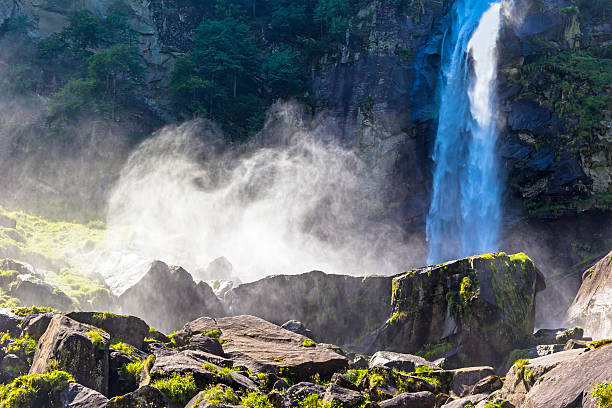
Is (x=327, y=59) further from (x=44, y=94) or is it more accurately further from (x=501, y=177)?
(x=44, y=94)

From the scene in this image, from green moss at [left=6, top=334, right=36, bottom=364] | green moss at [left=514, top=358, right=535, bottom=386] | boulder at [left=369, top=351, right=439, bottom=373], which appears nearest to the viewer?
green moss at [left=514, top=358, right=535, bottom=386]

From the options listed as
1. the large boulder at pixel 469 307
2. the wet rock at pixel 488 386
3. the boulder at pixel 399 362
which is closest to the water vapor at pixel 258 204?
the large boulder at pixel 469 307

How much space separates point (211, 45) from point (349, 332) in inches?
1184

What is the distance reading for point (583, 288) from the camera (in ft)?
74.9

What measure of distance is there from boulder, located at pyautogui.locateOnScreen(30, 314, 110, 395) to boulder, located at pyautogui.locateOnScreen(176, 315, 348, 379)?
304cm

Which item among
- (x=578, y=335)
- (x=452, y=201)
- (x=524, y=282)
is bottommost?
(x=578, y=335)

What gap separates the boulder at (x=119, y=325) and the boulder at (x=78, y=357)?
1862 mm

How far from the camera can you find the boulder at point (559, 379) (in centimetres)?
876

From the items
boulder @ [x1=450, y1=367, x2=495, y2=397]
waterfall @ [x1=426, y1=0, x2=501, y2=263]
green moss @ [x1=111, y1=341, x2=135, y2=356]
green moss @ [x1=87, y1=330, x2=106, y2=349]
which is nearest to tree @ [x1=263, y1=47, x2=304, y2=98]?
waterfall @ [x1=426, y1=0, x2=501, y2=263]

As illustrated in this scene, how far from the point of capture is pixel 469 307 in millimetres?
18484

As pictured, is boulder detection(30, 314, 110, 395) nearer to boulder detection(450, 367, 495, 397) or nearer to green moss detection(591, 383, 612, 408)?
boulder detection(450, 367, 495, 397)

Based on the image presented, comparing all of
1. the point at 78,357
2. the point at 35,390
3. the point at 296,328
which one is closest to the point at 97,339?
the point at 78,357

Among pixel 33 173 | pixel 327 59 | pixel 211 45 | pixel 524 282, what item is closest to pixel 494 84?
pixel 327 59

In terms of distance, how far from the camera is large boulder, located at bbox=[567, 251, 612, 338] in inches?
766
